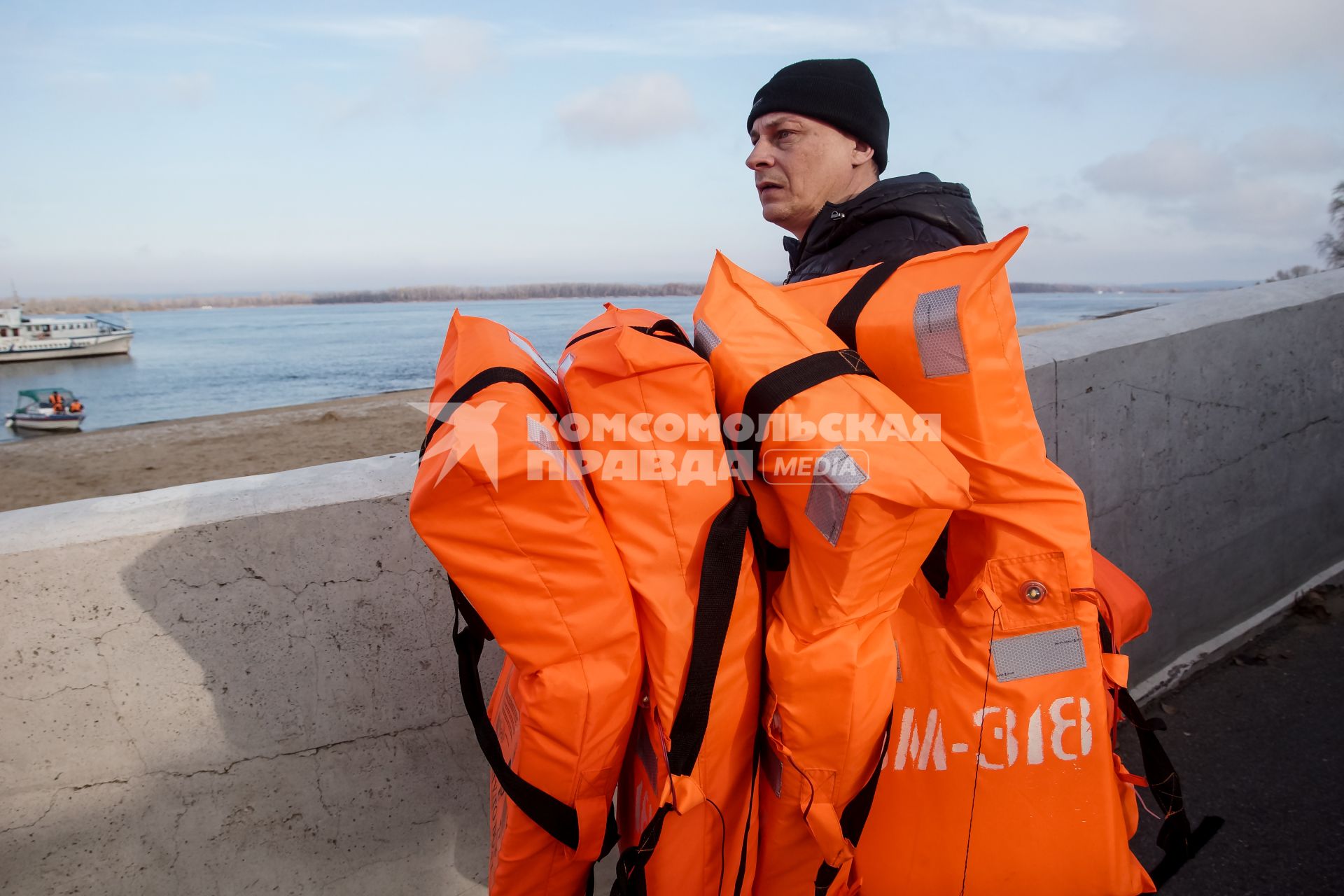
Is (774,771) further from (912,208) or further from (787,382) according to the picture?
(912,208)

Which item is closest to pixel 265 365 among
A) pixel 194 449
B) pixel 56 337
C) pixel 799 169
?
pixel 56 337

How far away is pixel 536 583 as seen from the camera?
118cm

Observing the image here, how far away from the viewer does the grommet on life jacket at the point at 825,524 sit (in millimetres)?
1160

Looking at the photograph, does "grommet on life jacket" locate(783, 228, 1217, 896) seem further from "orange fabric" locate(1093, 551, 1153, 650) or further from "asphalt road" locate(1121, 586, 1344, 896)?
"asphalt road" locate(1121, 586, 1344, 896)

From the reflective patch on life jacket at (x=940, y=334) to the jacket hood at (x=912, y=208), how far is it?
22.2 inches

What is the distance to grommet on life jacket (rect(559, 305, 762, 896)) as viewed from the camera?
1.23 m

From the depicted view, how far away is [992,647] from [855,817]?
38cm

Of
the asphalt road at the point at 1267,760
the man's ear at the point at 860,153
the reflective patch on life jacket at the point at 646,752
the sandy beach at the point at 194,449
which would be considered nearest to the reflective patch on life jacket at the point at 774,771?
the reflective patch on life jacket at the point at 646,752

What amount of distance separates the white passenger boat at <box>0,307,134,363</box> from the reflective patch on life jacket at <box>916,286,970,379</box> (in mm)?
59659

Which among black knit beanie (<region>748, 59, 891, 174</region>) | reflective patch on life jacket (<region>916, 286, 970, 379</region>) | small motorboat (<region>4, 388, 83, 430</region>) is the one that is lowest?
small motorboat (<region>4, 388, 83, 430</region>)

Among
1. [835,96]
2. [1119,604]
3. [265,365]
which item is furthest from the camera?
[265,365]

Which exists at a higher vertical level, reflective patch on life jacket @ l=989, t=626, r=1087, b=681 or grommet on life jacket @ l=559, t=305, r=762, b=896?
grommet on life jacket @ l=559, t=305, r=762, b=896

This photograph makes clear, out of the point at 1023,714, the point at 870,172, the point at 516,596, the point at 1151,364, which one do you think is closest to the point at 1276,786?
the point at 1151,364

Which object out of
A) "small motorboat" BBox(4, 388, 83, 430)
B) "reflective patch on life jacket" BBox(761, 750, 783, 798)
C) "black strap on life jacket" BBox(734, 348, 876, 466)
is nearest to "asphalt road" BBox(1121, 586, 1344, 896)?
"reflective patch on life jacket" BBox(761, 750, 783, 798)
